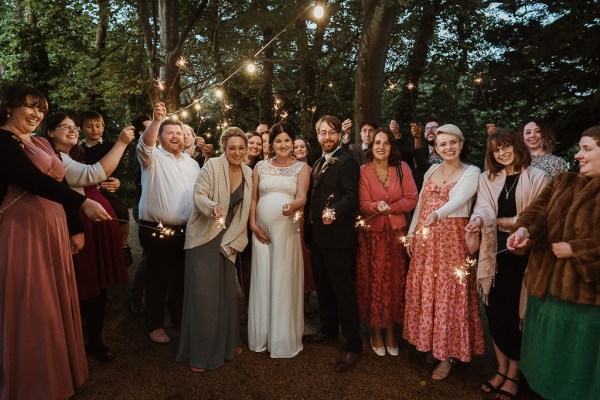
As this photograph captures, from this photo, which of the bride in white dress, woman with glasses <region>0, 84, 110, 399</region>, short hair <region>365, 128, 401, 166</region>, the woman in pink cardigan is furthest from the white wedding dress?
woman with glasses <region>0, 84, 110, 399</region>

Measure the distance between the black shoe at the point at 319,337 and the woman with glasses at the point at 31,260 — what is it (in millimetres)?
2183

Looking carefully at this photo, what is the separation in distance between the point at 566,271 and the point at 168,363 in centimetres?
338

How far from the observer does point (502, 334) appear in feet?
10.0

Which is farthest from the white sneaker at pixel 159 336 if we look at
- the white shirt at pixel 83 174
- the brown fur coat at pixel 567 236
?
the brown fur coat at pixel 567 236

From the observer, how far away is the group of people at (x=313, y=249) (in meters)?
2.51

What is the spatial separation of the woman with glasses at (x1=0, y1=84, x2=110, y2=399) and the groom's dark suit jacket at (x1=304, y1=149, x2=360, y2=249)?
188 cm

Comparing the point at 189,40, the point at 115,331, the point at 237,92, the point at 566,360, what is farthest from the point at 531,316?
the point at 237,92

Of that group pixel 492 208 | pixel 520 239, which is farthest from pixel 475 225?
pixel 520 239

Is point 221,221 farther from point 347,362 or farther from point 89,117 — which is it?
point 89,117

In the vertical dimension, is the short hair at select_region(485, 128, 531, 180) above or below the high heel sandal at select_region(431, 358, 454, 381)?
above

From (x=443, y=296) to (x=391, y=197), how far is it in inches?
39.5

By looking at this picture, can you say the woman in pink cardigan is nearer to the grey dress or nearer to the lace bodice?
the lace bodice

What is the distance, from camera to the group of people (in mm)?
2512

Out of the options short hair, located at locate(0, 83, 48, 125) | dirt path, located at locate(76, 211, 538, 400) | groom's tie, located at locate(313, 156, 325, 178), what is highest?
short hair, located at locate(0, 83, 48, 125)
